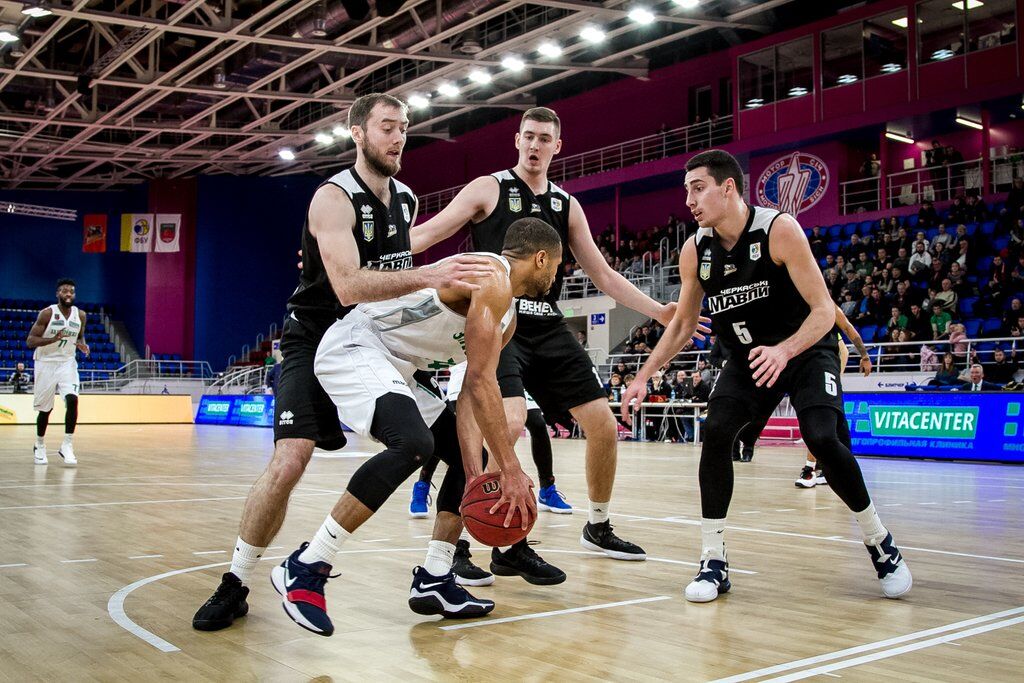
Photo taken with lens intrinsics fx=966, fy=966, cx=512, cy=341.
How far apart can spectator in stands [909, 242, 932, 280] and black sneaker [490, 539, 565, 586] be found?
16.3m

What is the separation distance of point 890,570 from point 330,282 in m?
2.76

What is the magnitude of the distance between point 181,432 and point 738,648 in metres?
20.5

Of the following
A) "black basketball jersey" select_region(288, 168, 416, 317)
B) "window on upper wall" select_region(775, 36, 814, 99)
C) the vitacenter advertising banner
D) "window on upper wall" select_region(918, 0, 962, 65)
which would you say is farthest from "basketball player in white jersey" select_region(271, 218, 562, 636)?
"window on upper wall" select_region(775, 36, 814, 99)

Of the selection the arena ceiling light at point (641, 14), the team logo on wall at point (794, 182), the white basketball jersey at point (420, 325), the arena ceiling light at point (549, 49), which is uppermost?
the arena ceiling light at point (549, 49)

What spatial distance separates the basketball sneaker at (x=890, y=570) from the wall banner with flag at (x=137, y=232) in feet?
113

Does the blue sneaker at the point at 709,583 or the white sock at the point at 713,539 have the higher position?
the white sock at the point at 713,539

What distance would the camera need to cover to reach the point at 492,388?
3592 millimetres

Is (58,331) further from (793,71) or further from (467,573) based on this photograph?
(793,71)

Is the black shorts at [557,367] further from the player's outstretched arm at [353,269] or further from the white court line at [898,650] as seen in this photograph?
the white court line at [898,650]

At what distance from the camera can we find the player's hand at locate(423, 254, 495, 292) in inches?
143

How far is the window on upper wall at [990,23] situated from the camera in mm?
20984

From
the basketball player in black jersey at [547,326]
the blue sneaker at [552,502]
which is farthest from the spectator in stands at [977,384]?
the basketball player in black jersey at [547,326]

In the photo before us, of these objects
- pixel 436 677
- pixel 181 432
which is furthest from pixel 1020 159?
pixel 436 677

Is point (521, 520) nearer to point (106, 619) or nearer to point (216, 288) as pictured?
point (106, 619)
